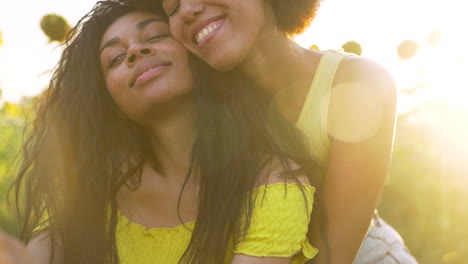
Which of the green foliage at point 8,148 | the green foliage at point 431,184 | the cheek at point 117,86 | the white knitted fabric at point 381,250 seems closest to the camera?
the cheek at point 117,86

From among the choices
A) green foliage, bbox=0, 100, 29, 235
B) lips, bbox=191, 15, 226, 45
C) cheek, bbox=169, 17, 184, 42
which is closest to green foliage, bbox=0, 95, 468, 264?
green foliage, bbox=0, 100, 29, 235

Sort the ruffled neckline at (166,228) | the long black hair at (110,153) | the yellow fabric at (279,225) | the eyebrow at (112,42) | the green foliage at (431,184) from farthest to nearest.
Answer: the green foliage at (431,184) < the eyebrow at (112,42) < the long black hair at (110,153) < the ruffled neckline at (166,228) < the yellow fabric at (279,225)

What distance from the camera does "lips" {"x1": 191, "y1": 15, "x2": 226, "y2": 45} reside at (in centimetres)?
262

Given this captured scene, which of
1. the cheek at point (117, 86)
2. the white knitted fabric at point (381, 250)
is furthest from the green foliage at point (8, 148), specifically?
the white knitted fabric at point (381, 250)

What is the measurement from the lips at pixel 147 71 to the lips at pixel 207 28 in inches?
7.4

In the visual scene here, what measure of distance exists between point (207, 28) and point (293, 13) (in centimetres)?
53

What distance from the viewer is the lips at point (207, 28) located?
2.62 m

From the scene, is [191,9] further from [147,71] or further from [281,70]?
[281,70]

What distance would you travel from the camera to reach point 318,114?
110 inches

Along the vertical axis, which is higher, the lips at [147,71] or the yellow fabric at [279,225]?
the lips at [147,71]

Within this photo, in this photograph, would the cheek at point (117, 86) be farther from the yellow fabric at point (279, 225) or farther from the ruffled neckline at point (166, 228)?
the yellow fabric at point (279, 225)

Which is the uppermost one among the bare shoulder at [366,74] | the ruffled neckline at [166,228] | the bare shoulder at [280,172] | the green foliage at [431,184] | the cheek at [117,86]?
the cheek at [117,86]

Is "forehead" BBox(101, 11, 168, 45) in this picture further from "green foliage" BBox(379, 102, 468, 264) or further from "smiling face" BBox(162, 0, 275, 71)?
"green foliage" BBox(379, 102, 468, 264)

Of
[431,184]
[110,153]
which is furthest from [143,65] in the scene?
[431,184]
